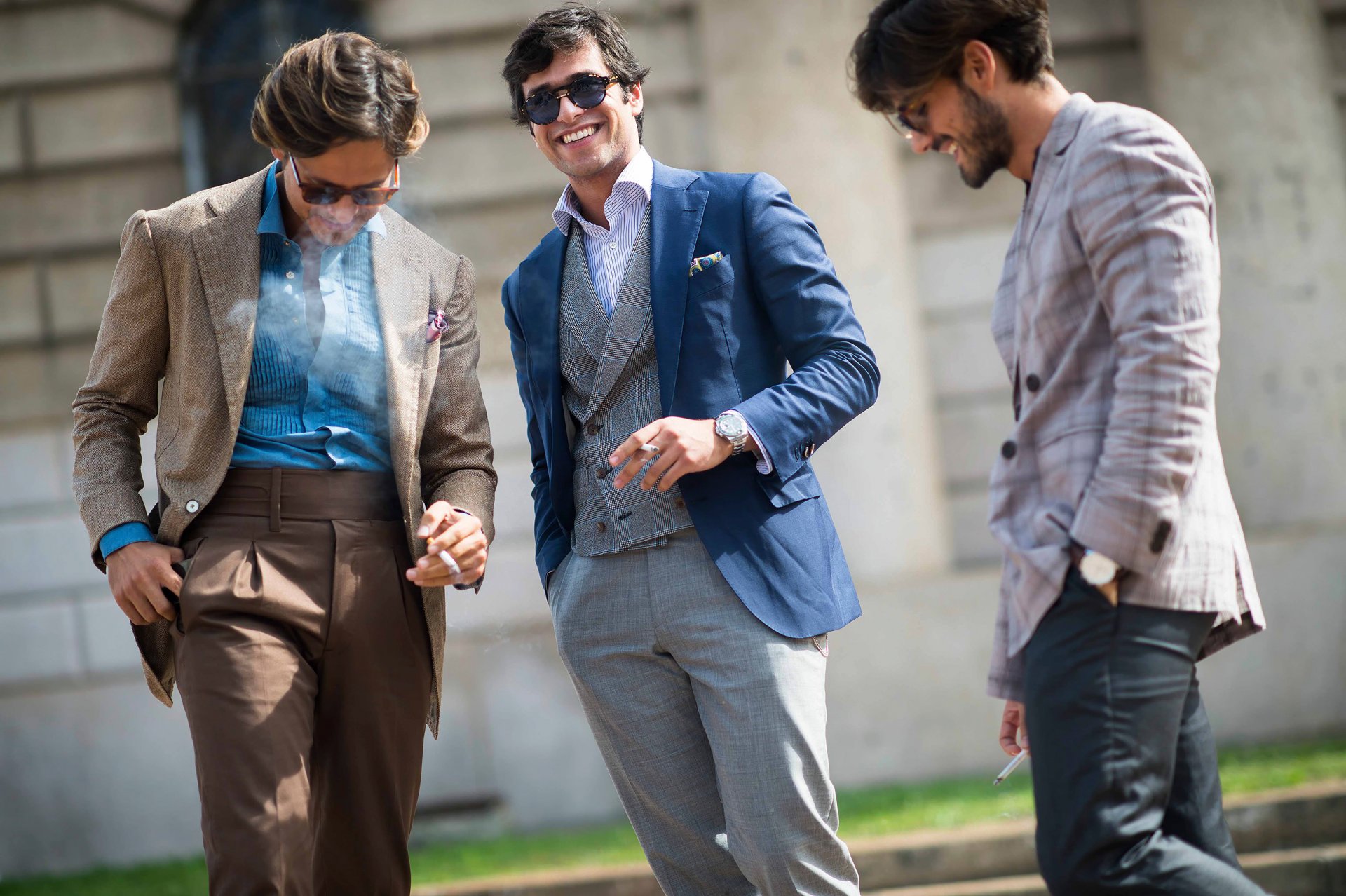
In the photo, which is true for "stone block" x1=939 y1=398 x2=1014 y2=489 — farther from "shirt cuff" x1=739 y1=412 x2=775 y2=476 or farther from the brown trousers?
the brown trousers

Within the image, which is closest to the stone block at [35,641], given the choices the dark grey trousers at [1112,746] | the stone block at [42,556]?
the stone block at [42,556]

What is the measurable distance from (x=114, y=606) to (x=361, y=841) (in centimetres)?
465

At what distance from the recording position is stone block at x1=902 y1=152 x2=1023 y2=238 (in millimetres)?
7371

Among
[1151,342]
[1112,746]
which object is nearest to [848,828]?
[1112,746]

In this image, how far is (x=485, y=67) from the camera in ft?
23.7

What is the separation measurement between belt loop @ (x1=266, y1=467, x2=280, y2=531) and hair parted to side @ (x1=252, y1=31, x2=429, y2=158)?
720 millimetres

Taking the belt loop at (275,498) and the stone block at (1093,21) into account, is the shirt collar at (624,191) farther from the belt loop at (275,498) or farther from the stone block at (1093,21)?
the stone block at (1093,21)

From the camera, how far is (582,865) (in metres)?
5.61

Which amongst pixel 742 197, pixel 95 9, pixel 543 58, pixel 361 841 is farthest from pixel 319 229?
pixel 95 9

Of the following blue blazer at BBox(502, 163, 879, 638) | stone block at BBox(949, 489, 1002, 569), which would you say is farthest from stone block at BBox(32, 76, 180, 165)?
blue blazer at BBox(502, 163, 879, 638)

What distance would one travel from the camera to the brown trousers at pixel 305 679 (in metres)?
2.70

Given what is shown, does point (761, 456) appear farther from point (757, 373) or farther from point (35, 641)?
point (35, 641)

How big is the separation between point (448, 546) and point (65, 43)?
5.87 m

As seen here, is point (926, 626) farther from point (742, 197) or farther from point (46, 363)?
point (46, 363)
